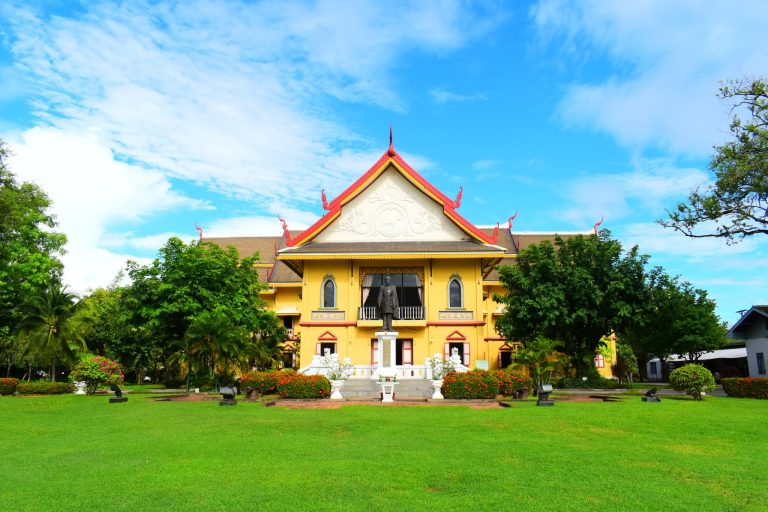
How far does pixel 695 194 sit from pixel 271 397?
1639 centimetres

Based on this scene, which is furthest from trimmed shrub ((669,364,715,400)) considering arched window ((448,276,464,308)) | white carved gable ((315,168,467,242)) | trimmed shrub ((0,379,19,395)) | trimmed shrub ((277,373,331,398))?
trimmed shrub ((0,379,19,395))

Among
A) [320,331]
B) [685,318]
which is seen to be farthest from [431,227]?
[685,318]

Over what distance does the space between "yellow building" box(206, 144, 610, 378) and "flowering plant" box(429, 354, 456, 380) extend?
5.15 meters

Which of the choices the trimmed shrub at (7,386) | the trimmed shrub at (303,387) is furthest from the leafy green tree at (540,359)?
the trimmed shrub at (7,386)

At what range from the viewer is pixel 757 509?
5.73 metres

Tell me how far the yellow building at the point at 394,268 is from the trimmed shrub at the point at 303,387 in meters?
6.96

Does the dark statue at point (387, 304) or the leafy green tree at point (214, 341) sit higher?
the dark statue at point (387, 304)

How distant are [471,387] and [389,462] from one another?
10.8 metres

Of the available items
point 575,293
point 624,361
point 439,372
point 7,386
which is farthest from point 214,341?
point 624,361

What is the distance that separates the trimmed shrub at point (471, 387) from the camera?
18.2 meters

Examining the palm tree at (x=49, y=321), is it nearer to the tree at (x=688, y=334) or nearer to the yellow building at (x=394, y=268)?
the yellow building at (x=394, y=268)

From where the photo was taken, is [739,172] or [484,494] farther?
[739,172]

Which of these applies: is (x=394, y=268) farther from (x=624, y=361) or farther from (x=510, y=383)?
(x=624, y=361)

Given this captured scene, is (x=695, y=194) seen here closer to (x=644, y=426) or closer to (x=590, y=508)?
(x=644, y=426)
